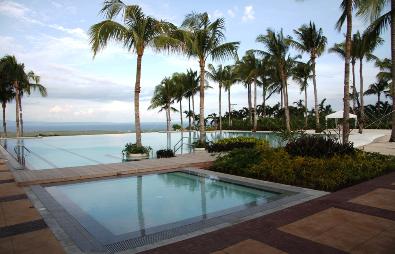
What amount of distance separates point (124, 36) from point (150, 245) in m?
12.4

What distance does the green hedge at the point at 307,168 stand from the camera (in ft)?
26.5

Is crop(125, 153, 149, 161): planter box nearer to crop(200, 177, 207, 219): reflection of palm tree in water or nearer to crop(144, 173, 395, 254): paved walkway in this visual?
crop(200, 177, 207, 219): reflection of palm tree in water

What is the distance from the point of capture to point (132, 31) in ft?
47.7

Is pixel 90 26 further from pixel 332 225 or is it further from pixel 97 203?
pixel 332 225

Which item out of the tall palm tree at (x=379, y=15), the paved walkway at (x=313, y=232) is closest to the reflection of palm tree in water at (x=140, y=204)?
the paved walkway at (x=313, y=232)

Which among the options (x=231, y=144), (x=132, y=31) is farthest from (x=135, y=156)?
(x=132, y=31)

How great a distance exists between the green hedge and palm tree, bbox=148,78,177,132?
29.0 m

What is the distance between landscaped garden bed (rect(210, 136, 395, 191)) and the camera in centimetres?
816

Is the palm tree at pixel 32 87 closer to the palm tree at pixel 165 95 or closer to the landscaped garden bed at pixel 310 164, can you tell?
the palm tree at pixel 165 95

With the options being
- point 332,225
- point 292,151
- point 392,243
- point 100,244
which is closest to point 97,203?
point 100,244

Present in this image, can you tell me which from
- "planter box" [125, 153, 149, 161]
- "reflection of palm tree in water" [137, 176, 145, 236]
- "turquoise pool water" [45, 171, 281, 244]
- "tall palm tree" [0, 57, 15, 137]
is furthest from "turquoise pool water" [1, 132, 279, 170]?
"tall palm tree" [0, 57, 15, 137]

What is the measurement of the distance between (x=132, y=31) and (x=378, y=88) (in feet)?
130

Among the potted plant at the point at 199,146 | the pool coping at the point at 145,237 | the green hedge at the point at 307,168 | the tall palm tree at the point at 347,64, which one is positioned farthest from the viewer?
the potted plant at the point at 199,146

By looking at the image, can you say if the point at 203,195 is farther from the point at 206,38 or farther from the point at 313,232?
the point at 206,38
